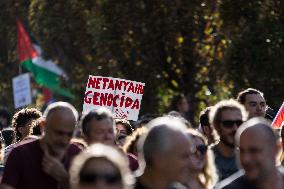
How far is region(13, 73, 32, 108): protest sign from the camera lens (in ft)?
92.9

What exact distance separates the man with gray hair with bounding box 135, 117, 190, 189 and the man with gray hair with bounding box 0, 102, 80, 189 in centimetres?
180

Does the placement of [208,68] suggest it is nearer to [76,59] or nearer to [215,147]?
[76,59]

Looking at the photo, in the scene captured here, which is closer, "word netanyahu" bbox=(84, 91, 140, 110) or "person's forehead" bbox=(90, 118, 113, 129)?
"person's forehead" bbox=(90, 118, 113, 129)

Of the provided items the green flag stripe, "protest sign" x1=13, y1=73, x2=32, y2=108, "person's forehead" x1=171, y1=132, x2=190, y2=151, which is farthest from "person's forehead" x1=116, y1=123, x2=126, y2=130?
the green flag stripe

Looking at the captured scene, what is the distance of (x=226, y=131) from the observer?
10.9 metres

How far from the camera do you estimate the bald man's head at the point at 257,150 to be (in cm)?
768

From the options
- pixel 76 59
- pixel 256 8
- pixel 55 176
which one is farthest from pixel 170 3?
pixel 55 176

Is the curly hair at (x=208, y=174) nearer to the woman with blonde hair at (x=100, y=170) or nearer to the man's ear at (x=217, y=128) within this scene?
the man's ear at (x=217, y=128)

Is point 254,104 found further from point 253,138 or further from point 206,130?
point 253,138

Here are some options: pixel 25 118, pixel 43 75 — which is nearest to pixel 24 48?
pixel 43 75

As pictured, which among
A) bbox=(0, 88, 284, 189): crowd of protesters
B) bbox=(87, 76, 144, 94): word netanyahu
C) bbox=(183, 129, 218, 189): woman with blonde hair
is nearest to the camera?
bbox=(0, 88, 284, 189): crowd of protesters

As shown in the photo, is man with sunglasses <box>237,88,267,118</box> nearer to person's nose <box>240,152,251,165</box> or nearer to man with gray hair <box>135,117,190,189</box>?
person's nose <box>240,152,251,165</box>

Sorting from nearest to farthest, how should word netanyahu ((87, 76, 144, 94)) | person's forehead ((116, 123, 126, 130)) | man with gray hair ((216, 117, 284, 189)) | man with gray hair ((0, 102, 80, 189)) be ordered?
1. man with gray hair ((216, 117, 284, 189))
2. man with gray hair ((0, 102, 80, 189))
3. person's forehead ((116, 123, 126, 130))
4. word netanyahu ((87, 76, 144, 94))

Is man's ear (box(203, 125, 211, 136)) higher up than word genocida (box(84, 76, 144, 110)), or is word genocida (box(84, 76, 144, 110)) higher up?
word genocida (box(84, 76, 144, 110))
